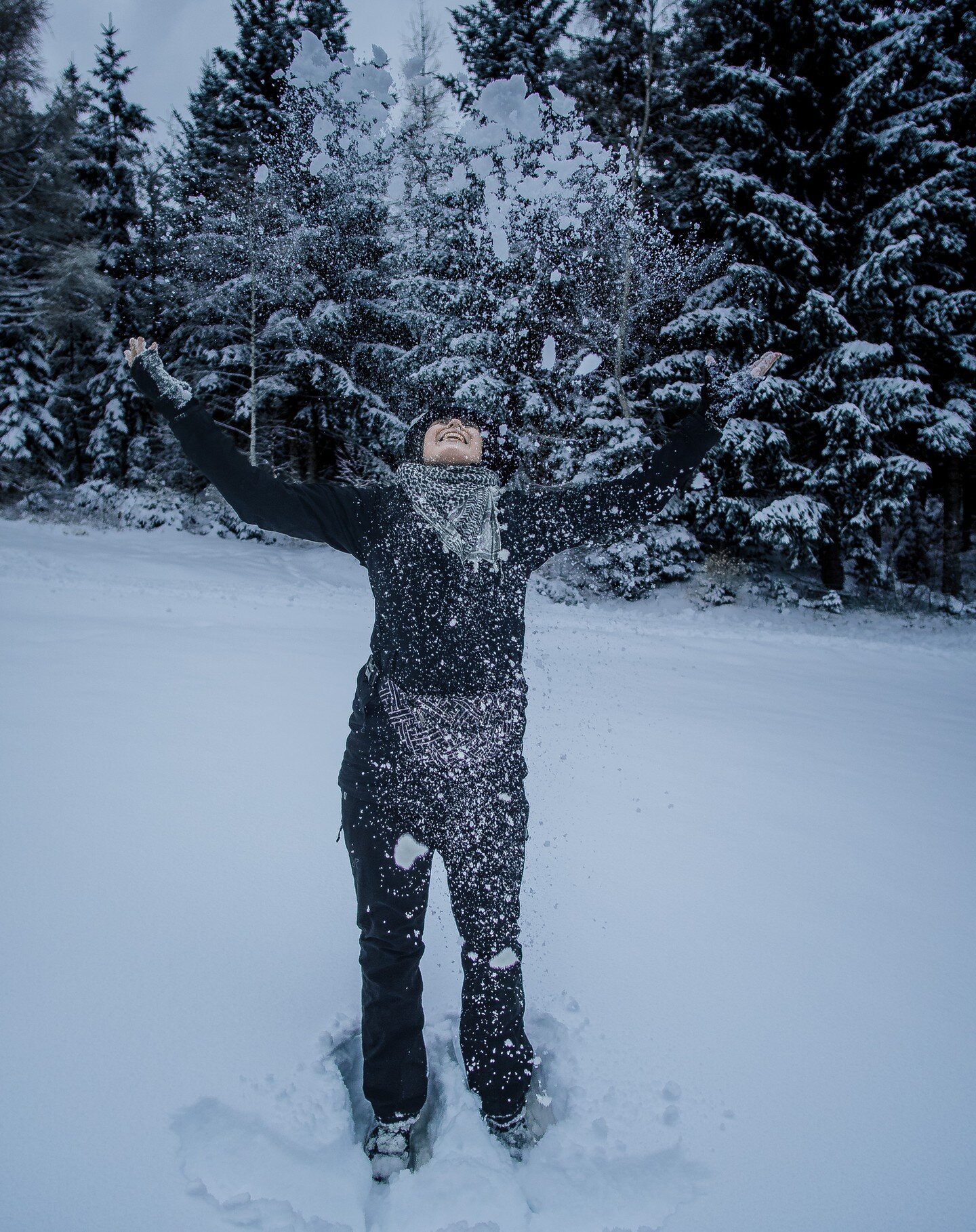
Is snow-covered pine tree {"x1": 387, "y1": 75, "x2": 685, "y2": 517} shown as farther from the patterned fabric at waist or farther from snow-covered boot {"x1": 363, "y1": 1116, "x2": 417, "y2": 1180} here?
snow-covered boot {"x1": 363, "y1": 1116, "x2": 417, "y2": 1180}

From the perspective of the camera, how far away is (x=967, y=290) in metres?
11.8

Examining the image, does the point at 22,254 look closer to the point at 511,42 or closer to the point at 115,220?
the point at 115,220

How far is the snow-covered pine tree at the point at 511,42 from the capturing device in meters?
13.6

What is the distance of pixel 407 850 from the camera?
1.66 m

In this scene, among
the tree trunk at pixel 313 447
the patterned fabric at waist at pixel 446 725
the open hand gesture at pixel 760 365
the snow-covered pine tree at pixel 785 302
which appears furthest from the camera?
the tree trunk at pixel 313 447

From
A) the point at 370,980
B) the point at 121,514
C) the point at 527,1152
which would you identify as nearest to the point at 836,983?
the point at 527,1152

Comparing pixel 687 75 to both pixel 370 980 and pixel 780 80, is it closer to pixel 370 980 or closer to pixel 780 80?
pixel 780 80

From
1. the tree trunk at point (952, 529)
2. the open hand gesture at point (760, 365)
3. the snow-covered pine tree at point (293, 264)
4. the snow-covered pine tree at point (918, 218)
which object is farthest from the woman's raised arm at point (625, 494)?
the snow-covered pine tree at point (293, 264)

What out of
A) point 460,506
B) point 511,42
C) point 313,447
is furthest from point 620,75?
point 460,506

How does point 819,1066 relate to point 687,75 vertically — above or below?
below

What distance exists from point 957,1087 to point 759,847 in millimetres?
1294

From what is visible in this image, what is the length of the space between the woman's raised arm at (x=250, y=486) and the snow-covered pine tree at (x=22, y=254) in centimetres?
1567

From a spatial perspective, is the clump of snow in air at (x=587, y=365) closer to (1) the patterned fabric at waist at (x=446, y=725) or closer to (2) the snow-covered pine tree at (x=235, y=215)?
(2) the snow-covered pine tree at (x=235, y=215)

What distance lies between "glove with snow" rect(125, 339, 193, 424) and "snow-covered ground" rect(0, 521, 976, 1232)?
1.67 m
